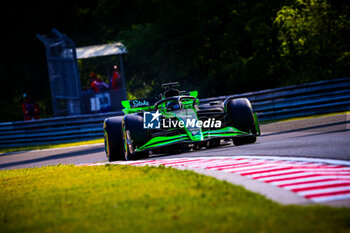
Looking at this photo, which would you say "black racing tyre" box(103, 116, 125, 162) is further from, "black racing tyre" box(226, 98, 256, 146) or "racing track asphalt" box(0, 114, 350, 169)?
"black racing tyre" box(226, 98, 256, 146)

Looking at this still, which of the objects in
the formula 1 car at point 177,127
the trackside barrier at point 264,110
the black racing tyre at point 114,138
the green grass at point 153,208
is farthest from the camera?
the trackside barrier at point 264,110

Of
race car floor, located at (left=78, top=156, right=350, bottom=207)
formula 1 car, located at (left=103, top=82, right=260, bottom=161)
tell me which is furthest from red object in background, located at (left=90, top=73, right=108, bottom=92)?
race car floor, located at (left=78, top=156, right=350, bottom=207)

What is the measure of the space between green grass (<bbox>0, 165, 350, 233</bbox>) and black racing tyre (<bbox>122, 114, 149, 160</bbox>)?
248cm

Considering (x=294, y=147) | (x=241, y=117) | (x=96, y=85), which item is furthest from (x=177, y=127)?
(x=96, y=85)

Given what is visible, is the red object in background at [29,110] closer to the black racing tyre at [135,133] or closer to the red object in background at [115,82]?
the red object in background at [115,82]

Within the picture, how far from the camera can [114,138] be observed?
1133cm

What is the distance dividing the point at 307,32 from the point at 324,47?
945 millimetres

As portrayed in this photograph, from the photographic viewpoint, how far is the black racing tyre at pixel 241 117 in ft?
36.5

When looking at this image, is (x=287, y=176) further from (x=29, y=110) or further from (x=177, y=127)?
(x=29, y=110)

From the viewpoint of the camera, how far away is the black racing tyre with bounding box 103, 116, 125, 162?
11.3 m

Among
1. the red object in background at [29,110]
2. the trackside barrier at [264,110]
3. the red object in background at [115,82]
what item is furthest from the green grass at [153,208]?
the red object in background at [29,110]

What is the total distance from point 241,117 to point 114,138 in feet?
8.94

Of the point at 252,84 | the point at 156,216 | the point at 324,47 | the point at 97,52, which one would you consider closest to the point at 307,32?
the point at 324,47

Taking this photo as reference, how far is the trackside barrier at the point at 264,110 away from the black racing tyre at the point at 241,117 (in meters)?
5.52
